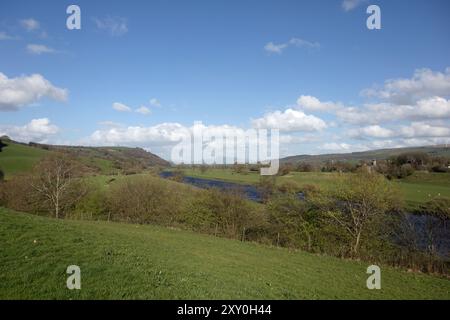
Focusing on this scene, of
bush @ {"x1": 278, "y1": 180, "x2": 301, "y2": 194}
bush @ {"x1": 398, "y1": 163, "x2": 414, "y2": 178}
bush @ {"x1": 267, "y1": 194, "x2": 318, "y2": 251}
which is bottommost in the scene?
bush @ {"x1": 267, "y1": 194, "x2": 318, "y2": 251}

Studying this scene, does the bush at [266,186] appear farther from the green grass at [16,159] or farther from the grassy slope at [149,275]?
the green grass at [16,159]

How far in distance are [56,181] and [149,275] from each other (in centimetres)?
4366

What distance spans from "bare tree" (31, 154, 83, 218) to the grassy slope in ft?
108

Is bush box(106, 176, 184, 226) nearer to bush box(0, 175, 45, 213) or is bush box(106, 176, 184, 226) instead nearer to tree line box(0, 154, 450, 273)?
tree line box(0, 154, 450, 273)

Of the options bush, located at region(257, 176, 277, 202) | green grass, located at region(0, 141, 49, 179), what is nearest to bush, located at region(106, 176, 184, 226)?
bush, located at region(257, 176, 277, 202)

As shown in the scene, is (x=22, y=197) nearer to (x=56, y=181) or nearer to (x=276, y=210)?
(x=56, y=181)

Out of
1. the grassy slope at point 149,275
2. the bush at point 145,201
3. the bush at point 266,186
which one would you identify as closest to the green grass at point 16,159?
the bush at point 145,201

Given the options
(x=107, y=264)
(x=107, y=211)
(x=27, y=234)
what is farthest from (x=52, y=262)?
(x=107, y=211)

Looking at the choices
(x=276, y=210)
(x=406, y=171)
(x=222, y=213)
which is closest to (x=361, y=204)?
(x=276, y=210)

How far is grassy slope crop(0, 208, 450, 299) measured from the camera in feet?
28.3

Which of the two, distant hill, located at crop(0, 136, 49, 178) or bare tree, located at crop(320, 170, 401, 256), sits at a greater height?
distant hill, located at crop(0, 136, 49, 178)

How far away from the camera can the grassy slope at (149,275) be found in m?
8.63
